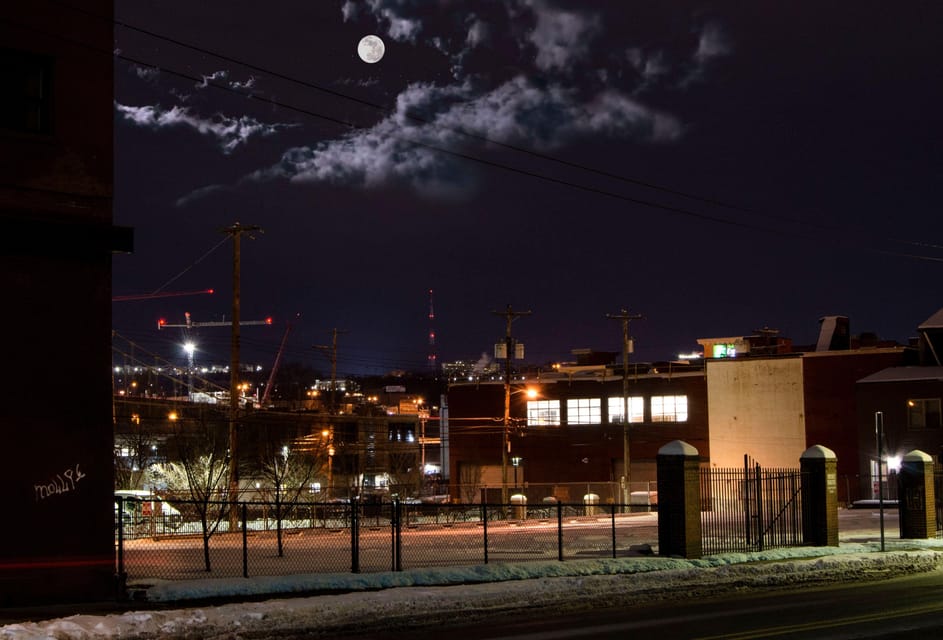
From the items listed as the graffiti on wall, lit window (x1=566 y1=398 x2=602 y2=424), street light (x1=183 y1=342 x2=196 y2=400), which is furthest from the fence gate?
street light (x1=183 y1=342 x2=196 y2=400)

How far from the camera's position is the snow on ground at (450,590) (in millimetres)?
14969

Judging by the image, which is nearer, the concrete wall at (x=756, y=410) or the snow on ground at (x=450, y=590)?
the snow on ground at (x=450, y=590)

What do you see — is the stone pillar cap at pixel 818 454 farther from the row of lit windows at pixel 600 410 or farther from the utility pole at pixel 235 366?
the row of lit windows at pixel 600 410

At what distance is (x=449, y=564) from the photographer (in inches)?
939

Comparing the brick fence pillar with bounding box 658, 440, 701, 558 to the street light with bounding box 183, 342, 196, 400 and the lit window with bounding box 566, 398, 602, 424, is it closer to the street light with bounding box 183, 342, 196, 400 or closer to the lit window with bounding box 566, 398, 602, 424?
the street light with bounding box 183, 342, 196, 400

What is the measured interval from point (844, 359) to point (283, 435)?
56.9m

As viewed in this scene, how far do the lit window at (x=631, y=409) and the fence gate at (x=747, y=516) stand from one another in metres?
39.9

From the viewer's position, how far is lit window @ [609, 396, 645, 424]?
2805 inches

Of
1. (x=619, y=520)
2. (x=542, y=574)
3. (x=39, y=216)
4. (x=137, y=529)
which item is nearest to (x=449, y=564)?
(x=542, y=574)

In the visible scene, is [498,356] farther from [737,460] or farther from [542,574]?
Result: [542,574]

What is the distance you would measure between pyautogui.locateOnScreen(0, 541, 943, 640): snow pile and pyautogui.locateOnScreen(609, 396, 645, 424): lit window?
4427 centimetres

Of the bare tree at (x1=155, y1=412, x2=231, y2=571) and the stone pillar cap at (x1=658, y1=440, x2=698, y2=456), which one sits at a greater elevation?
the stone pillar cap at (x1=658, y1=440, x2=698, y2=456)

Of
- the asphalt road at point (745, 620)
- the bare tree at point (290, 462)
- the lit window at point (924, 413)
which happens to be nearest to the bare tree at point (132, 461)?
the bare tree at point (290, 462)

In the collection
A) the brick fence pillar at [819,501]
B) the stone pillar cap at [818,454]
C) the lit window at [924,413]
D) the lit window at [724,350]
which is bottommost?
the brick fence pillar at [819,501]
